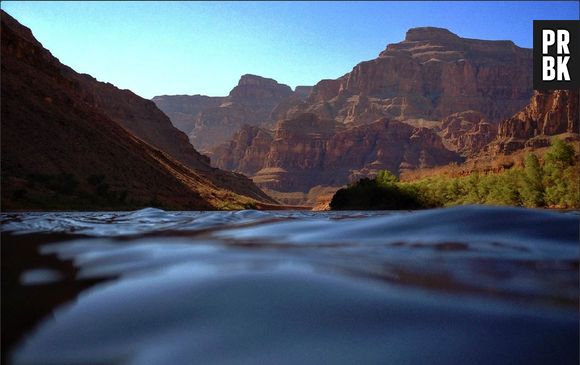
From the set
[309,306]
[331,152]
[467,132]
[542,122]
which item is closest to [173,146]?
[331,152]

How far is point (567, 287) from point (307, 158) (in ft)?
559

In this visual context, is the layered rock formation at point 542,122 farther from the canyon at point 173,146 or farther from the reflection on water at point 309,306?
the reflection on water at point 309,306

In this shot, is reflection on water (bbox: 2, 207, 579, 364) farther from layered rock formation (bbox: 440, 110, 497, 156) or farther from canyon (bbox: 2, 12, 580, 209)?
layered rock formation (bbox: 440, 110, 497, 156)

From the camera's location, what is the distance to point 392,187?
2400 inches

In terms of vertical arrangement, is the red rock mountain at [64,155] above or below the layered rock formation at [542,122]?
below

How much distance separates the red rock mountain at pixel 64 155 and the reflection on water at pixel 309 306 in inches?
1394

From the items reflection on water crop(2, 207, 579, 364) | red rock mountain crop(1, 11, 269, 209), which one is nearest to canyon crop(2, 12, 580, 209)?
red rock mountain crop(1, 11, 269, 209)

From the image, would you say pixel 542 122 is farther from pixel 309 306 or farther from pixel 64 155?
pixel 309 306

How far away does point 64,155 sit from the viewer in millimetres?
49844

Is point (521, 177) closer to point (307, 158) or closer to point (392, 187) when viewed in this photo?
point (392, 187)

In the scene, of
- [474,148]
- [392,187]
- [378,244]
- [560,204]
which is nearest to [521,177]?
[560,204]

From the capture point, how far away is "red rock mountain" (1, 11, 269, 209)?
43125mm

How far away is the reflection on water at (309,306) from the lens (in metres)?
1.98

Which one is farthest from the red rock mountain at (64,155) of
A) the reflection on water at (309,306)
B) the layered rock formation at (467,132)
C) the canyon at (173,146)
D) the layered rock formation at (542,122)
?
the layered rock formation at (467,132)
